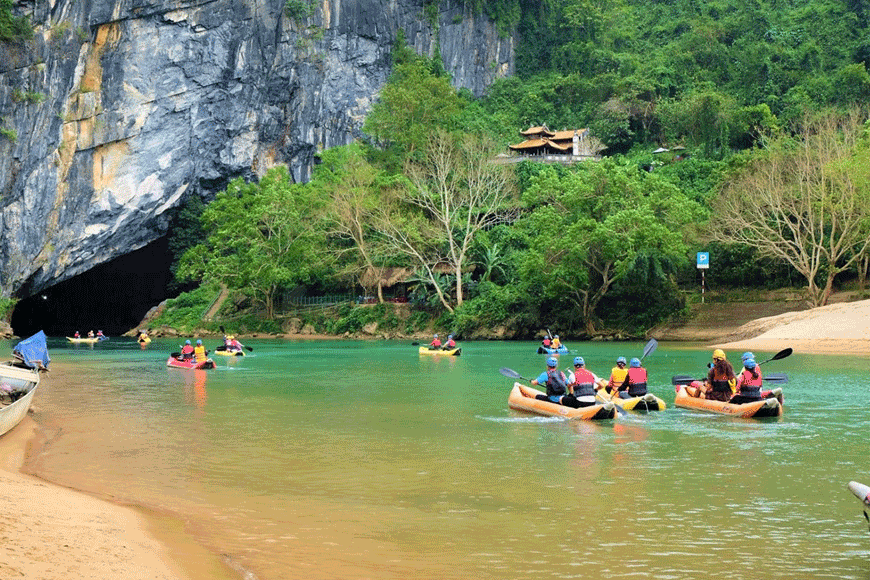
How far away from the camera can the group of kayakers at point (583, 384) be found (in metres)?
20.6

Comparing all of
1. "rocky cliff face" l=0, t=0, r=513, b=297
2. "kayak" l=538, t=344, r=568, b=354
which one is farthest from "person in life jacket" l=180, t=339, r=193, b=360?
"rocky cliff face" l=0, t=0, r=513, b=297

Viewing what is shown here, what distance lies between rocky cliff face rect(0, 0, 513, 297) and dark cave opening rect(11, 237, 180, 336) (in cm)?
626

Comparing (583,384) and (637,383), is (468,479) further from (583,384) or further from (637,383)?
(637,383)

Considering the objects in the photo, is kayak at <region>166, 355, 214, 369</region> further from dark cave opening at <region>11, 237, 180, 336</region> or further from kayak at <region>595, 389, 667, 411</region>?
dark cave opening at <region>11, 237, 180, 336</region>

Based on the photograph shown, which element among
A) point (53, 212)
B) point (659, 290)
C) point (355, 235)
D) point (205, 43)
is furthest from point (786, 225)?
point (53, 212)

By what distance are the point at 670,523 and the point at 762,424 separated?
30.7 feet

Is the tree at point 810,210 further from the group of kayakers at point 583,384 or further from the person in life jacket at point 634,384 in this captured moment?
the person in life jacket at point 634,384

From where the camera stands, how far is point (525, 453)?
16391mm

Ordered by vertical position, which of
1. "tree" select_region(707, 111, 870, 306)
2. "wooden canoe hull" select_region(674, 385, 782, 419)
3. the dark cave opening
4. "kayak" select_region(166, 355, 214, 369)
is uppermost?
"tree" select_region(707, 111, 870, 306)

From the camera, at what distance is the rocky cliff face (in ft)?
190

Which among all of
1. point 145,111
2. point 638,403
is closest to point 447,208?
point 145,111

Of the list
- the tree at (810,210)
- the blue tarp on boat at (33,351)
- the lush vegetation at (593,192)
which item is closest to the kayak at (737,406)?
the blue tarp on boat at (33,351)

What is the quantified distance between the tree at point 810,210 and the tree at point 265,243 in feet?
81.4

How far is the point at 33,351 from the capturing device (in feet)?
93.5
